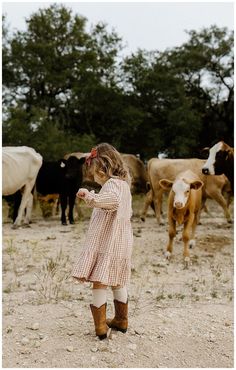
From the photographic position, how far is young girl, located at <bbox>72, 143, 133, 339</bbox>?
4055mm

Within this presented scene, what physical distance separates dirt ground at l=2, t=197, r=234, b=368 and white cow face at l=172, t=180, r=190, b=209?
0.86 m

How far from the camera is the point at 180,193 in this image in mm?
7422

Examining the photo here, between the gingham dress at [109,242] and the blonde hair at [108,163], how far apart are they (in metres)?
0.07

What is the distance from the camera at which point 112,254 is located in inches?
162

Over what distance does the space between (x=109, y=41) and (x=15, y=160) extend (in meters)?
17.2

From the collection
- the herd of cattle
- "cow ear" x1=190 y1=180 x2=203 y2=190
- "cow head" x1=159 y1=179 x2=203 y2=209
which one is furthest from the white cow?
"cow ear" x1=190 y1=180 x2=203 y2=190

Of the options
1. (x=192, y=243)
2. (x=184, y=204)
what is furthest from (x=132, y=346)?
(x=192, y=243)

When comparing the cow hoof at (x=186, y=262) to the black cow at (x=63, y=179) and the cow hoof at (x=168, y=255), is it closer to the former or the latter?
the cow hoof at (x=168, y=255)

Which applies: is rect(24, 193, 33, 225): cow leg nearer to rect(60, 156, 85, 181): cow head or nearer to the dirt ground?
rect(60, 156, 85, 181): cow head

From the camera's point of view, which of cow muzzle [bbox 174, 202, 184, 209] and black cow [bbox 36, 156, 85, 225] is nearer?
cow muzzle [bbox 174, 202, 184, 209]

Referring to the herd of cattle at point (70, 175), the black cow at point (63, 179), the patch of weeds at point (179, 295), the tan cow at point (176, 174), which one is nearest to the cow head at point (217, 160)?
the herd of cattle at point (70, 175)

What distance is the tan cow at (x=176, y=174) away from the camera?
11.2m

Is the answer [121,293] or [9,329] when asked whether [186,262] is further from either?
[9,329]

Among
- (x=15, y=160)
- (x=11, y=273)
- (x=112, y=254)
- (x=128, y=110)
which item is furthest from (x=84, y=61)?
(x=112, y=254)
